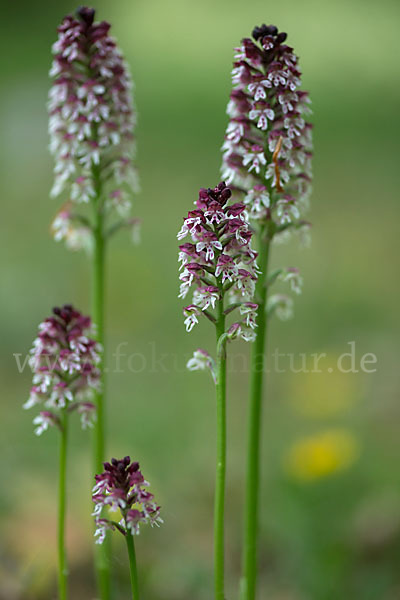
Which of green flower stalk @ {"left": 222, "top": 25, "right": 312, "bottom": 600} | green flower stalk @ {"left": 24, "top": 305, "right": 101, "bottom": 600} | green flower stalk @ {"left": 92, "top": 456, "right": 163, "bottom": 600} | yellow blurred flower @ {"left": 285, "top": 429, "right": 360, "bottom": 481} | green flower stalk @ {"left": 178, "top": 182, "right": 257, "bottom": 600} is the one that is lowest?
green flower stalk @ {"left": 92, "top": 456, "right": 163, "bottom": 600}

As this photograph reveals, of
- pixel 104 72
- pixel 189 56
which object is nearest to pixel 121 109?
pixel 104 72

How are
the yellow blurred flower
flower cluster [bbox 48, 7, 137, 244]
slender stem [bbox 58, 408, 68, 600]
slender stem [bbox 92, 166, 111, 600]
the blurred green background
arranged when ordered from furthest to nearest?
the yellow blurred flower → the blurred green background → slender stem [bbox 92, 166, 111, 600] → flower cluster [bbox 48, 7, 137, 244] → slender stem [bbox 58, 408, 68, 600]

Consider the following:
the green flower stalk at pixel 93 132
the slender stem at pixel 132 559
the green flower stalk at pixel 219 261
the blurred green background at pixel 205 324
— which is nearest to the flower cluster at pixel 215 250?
the green flower stalk at pixel 219 261

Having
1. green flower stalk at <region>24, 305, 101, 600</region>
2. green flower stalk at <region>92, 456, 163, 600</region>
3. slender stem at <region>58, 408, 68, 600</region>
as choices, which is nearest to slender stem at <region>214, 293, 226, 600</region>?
green flower stalk at <region>92, 456, 163, 600</region>

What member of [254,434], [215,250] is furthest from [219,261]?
[254,434]

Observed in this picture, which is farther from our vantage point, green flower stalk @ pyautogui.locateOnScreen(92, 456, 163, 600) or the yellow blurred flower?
the yellow blurred flower

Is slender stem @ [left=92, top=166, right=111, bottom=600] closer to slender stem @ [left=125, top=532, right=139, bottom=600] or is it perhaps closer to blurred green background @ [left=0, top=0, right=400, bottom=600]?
blurred green background @ [left=0, top=0, right=400, bottom=600]

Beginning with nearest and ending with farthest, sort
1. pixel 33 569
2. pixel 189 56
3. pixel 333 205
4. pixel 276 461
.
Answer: pixel 33 569
pixel 276 461
pixel 333 205
pixel 189 56

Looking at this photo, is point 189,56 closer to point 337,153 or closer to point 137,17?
point 137,17

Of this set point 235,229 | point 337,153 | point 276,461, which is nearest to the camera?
point 235,229
